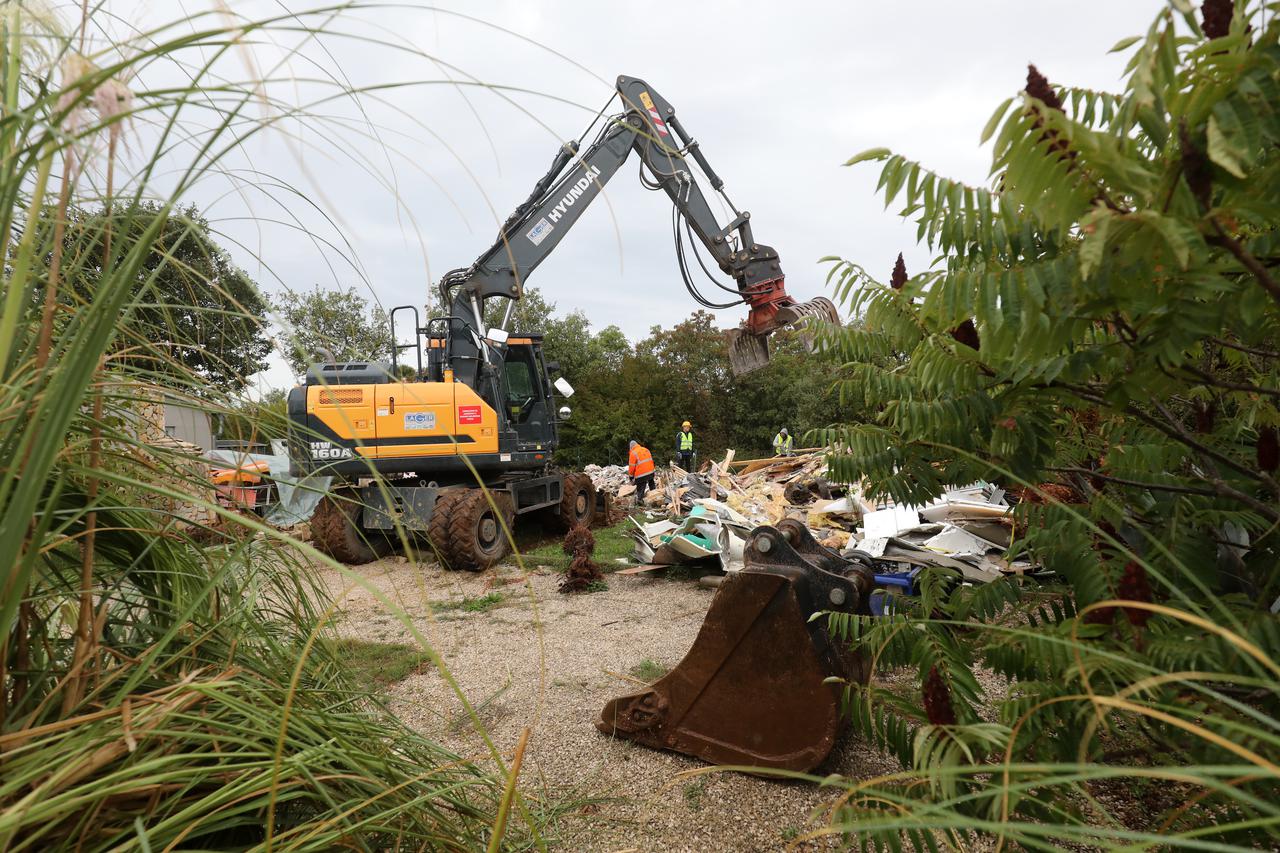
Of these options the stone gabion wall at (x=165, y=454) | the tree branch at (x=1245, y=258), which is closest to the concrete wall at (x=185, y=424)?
the stone gabion wall at (x=165, y=454)

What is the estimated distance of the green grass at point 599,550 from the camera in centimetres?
873

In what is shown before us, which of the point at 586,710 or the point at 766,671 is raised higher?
the point at 766,671

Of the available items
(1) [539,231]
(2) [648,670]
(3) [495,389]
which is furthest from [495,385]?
(2) [648,670]

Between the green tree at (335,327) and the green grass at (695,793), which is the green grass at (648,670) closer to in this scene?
the green grass at (695,793)

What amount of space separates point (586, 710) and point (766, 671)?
4.60 feet

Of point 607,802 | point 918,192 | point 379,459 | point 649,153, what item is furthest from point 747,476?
point 918,192

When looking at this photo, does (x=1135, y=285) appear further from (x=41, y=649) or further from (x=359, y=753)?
(x=41, y=649)

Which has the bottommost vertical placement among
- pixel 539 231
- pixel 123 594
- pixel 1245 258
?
pixel 123 594

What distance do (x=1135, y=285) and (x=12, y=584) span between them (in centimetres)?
179

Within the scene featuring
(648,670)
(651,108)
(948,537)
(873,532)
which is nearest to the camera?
(648,670)

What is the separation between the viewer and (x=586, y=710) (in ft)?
12.9

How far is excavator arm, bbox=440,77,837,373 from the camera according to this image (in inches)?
370

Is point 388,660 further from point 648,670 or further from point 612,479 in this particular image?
point 612,479

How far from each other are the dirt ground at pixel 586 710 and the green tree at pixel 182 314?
64 centimetres
